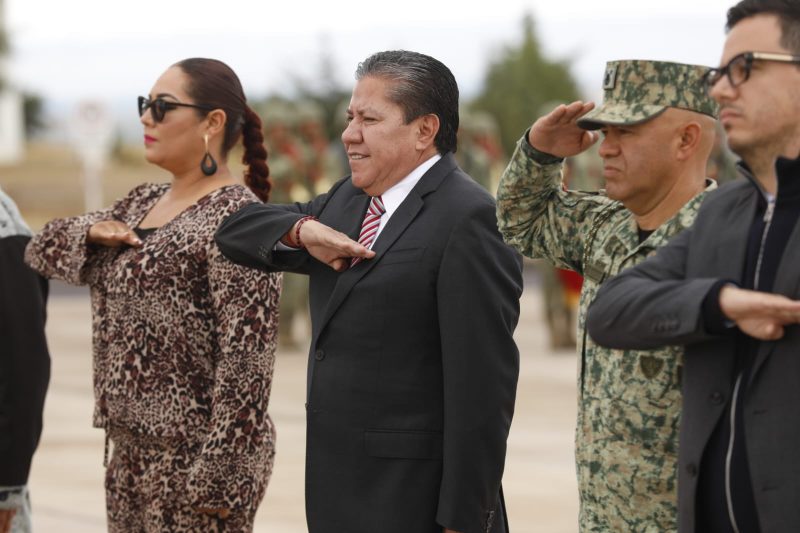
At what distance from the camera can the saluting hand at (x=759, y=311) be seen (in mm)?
2756

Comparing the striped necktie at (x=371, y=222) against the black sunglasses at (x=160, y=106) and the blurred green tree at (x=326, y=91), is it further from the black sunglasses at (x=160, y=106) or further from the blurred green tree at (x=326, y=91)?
the blurred green tree at (x=326, y=91)

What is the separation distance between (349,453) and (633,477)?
2.59 ft

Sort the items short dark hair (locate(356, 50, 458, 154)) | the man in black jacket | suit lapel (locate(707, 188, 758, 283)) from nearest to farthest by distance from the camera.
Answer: suit lapel (locate(707, 188, 758, 283))
short dark hair (locate(356, 50, 458, 154))
the man in black jacket

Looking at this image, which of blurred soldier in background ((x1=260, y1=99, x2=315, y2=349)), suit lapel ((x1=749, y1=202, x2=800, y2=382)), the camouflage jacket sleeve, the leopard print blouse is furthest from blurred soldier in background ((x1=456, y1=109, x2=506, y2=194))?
suit lapel ((x1=749, y1=202, x2=800, y2=382))

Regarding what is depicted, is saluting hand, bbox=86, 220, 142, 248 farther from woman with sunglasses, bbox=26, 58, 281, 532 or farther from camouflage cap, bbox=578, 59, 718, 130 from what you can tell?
camouflage cap, bbox=578, 59, 718, 130

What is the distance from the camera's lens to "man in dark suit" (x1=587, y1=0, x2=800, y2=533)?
286 centimetres

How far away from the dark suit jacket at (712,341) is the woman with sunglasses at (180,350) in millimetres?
1580

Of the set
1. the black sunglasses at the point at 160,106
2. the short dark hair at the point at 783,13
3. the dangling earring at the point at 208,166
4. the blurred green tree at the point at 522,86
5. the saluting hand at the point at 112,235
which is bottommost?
the blurred green tree at the point at 522,86

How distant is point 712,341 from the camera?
9.82 feet

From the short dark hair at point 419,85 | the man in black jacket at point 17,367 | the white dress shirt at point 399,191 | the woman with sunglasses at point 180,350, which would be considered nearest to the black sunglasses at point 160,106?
the woman with sunglasses at point 180,350

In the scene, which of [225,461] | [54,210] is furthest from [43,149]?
[225,461]

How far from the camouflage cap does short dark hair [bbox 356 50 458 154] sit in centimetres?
56

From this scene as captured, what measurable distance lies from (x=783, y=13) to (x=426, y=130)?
4.02 feet

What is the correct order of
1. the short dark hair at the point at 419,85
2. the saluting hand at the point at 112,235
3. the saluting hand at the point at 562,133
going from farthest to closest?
the saluting hand at the point at 112,235
the short dark hair at the point at 419,85
the saluting hand at the point at 562,133
